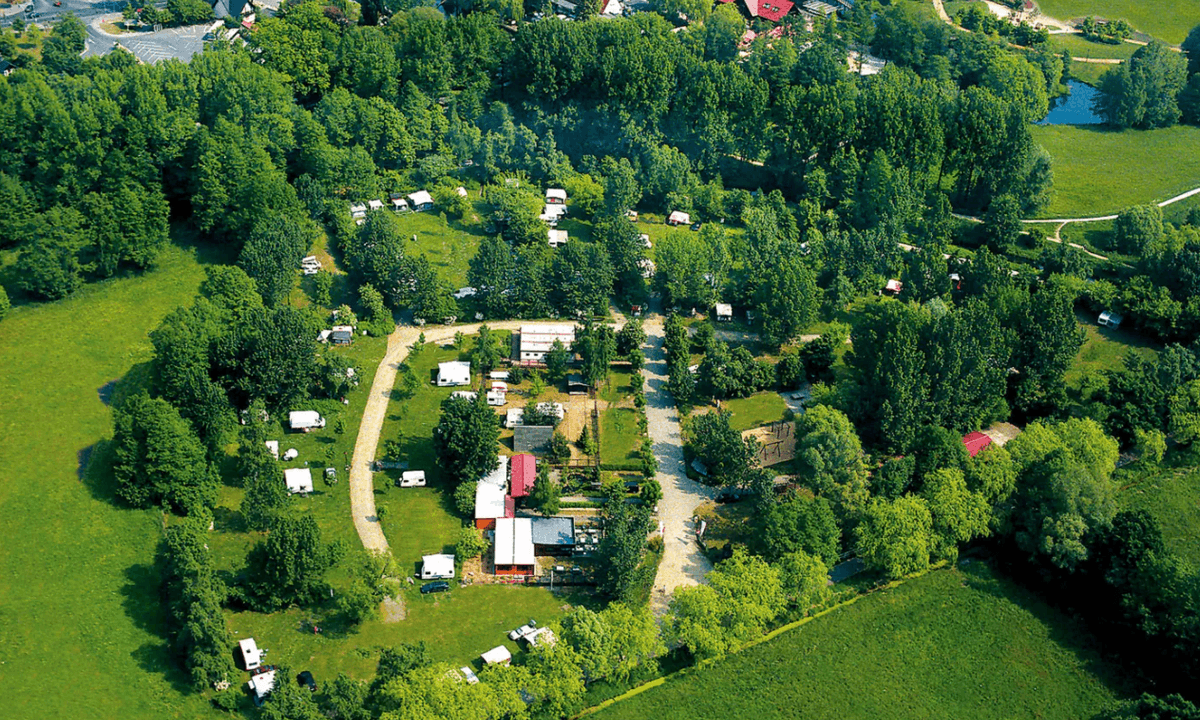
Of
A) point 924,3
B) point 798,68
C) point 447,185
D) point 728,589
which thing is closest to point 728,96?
point 798,68

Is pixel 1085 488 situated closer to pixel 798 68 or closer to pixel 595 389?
pixel 595 389

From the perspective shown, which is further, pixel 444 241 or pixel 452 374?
pixel 444 241

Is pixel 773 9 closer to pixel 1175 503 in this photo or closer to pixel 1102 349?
pixel 1102 349

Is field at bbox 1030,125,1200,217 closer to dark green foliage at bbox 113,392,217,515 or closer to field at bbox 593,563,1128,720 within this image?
field at bbox 593,563,1128,720

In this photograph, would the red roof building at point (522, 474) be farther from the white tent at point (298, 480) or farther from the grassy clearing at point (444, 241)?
the grassy clearing at point (444, 241)

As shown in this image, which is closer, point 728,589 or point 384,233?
point 728,589

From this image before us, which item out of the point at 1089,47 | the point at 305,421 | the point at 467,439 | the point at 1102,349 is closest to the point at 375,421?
the point at 305,421

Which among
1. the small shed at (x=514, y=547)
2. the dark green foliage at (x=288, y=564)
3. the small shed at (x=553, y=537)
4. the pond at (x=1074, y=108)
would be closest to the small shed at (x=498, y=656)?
the small shed at (x=514, y=547)
